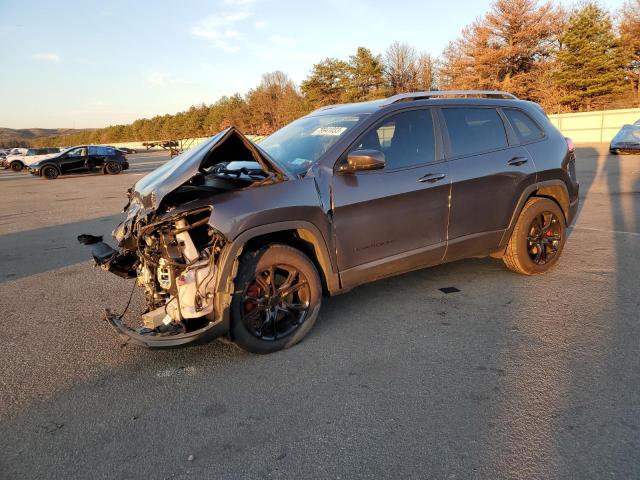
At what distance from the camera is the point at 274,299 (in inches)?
136

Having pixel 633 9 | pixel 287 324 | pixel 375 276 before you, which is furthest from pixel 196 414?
pixel 633 9

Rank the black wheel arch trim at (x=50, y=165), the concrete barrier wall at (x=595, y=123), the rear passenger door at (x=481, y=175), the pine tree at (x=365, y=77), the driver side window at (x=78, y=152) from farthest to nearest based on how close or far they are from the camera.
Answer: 1. the pine tree at (x=365, y=77)
2. the concrete barrier wall at (x=595, y=123)
3. the driver side window at (x=78, y=152)
4. the black wheel arch trim at (x=50, y=165)
5. the rear passenger door at (x=481, y=175)

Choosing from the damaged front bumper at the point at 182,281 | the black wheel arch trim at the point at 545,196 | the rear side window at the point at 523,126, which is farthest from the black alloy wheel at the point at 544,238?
the damaged front bumper at the point at 182,281

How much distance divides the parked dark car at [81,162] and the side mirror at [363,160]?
82.2 feet

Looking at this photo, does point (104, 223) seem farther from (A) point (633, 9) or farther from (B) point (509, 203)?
(A) point (633, 9)

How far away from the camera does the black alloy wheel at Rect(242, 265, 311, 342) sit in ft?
11.1

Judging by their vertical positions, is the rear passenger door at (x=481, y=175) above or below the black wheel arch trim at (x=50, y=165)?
below

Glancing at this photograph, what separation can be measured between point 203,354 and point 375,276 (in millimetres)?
1543

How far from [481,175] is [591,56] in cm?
4600

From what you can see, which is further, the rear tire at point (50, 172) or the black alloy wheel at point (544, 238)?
the rear tire at point (50, 172)

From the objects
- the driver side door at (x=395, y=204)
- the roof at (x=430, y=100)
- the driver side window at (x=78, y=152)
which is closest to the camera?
the driver side door at (x=395, y=204)

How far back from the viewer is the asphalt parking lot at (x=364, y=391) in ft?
7.75

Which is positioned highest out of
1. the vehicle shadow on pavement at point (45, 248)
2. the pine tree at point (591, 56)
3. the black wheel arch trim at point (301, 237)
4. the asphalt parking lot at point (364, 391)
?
the pine tree at point (591, 56)

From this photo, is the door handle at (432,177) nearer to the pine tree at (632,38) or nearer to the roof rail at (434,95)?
the roof rail at (434,95)
